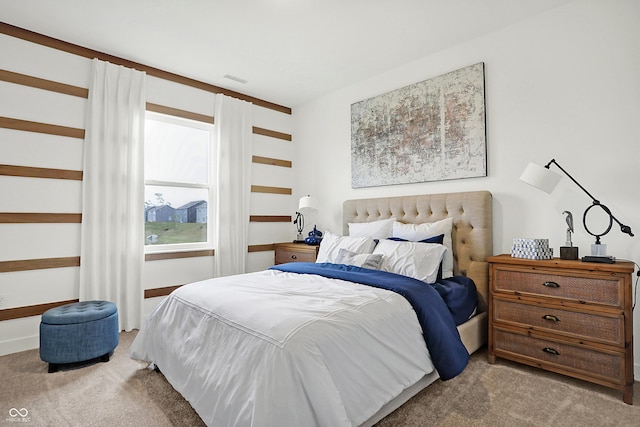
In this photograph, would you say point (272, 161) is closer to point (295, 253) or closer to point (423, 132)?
point (295, 253)

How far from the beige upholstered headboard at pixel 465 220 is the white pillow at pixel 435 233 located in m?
0.12

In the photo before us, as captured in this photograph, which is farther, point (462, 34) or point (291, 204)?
point (291, 204)

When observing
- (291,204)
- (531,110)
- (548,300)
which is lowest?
(548,300)

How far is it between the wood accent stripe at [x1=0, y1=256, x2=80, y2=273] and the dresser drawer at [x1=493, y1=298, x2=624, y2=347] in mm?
3792

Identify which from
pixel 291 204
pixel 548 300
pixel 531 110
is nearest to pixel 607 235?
pixel 548 300

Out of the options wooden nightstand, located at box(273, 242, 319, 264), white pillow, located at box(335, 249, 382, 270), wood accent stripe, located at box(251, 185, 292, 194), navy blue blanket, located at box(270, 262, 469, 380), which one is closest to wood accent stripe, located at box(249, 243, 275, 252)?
wooden nightstand, located at box(273, 242, 319, 264)

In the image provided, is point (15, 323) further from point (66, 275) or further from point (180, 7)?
point (180, 7)

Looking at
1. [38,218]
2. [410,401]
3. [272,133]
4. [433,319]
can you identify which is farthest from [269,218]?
[410,401]

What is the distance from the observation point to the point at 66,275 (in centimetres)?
315

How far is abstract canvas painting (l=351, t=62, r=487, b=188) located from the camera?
123 inches

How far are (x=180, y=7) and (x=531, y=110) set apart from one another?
9.94 ft

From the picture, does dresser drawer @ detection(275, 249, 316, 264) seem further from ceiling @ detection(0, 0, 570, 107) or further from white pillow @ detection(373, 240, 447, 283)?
→ ceiling @ detection(0, 0, 570, 107)

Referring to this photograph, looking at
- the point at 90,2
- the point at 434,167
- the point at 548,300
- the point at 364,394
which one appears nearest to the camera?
the point at 364,394

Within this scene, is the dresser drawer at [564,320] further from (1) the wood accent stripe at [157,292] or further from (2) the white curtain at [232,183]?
(1) the wood accent stripe at [157,292]
